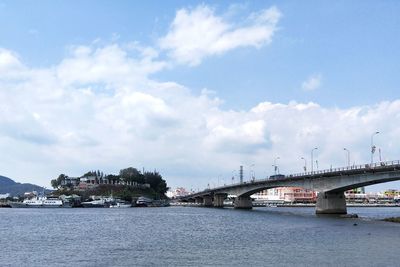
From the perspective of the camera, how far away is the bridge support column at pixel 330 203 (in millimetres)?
132375

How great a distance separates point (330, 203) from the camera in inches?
5226

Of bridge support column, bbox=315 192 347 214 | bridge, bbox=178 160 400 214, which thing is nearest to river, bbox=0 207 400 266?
bridge, bbox=178 160 400 214

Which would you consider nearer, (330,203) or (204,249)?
(204,249)

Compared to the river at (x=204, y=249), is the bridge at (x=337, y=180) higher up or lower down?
higher up

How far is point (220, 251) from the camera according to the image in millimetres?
54031

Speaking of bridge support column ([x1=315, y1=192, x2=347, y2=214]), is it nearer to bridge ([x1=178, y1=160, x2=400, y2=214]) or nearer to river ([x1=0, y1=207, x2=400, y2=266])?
bridge ([x1=178, y1=160, x2=400, y2=214])

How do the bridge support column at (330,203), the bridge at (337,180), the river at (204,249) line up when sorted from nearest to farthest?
the river at (204,249), the bridge at (337,180), the bridge support column at (330,203)

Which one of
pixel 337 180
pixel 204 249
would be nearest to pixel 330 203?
pixel 337 180

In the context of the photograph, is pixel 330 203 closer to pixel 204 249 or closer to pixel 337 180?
pixel 337 180

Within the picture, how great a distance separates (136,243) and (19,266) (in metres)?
20.0

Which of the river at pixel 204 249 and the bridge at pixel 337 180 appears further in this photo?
the bridge at pixel 337 180

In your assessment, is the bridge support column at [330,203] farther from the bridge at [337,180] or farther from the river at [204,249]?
the river at [204,249]

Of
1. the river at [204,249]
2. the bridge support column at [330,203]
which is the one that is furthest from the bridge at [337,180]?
the river at [204,249]

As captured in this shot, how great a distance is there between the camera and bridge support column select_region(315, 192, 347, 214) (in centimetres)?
13238
